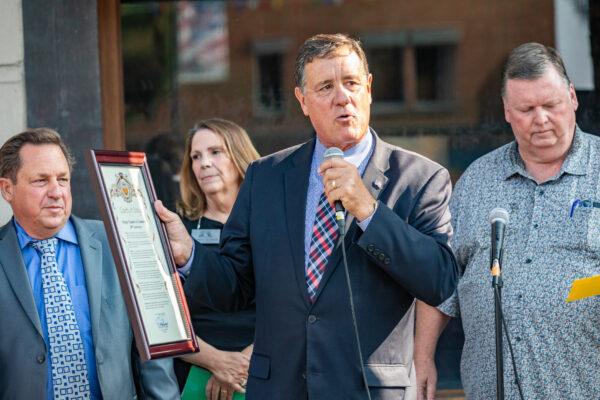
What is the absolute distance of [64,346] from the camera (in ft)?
13.7

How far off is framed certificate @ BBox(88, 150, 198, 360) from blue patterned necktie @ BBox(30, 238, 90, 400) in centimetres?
86

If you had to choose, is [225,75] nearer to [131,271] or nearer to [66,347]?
[66,347]

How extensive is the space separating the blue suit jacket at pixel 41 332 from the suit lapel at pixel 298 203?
99 cm

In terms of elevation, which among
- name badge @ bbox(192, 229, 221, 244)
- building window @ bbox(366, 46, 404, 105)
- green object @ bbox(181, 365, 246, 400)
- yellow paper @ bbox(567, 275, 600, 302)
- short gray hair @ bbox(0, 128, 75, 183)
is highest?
building window @ bbox(366, 46, 404, 105)

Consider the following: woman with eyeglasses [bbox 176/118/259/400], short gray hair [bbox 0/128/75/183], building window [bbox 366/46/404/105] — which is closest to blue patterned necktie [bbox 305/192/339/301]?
short gray hair [bbox 0/128/75/183]

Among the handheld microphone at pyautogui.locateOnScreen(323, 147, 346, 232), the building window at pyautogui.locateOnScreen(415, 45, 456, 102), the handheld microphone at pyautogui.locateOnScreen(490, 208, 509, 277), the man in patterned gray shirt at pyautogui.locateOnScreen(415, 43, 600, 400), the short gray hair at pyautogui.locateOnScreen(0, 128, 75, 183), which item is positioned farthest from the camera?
the building window at pyautogui.locateOnScreen(415, 45, 456, 102)

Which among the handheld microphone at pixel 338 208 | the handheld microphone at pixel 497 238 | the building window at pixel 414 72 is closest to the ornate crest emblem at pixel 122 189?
the handheld microphone at pixel 338 208

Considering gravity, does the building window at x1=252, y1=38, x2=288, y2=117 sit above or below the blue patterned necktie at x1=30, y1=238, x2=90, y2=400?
above

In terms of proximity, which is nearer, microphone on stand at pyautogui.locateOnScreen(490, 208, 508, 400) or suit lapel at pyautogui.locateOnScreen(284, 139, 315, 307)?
microphone on stand at pyautogui.locateOnScreen(490, 208, 508, 400)

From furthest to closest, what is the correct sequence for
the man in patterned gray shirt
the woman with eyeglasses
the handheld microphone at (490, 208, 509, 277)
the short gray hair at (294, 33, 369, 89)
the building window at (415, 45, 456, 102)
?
the building window at (415, 45, 456, 102) → the woman with eyeglasses → the man in patterned gray shirt → the short gray hair at (294, 33, 369, 89) → the handheld microphone at (490, 208, 509, 277)

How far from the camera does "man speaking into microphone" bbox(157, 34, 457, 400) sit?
3512 mm

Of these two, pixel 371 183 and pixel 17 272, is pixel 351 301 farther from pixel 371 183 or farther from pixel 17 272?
pixel 17 272

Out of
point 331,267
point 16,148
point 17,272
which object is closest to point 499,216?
point 331,267

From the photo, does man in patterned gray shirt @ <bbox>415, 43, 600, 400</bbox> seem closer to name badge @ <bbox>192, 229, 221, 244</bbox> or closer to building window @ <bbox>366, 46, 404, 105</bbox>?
name badge @ <bbox>192, 229, 221, 244</bbox>
